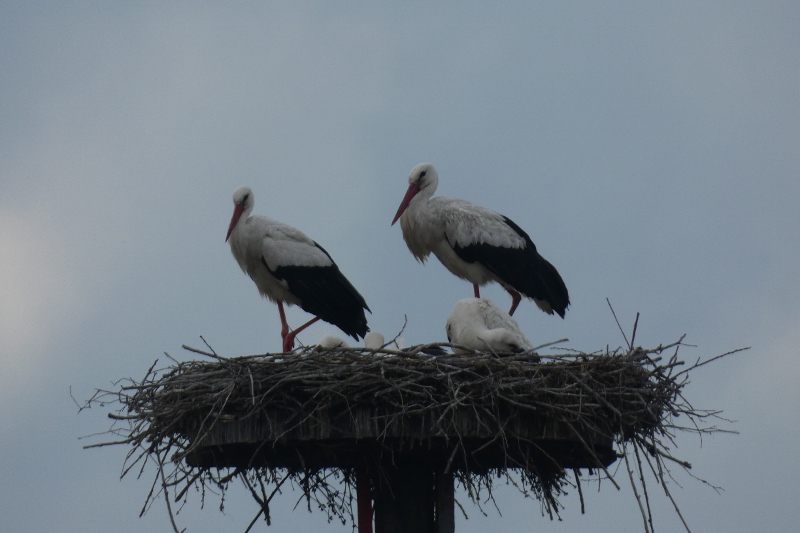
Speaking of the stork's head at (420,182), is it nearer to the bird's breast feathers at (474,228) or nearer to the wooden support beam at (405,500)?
the bird's breast feathers at (474,228)

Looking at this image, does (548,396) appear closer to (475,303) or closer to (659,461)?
(659,461)

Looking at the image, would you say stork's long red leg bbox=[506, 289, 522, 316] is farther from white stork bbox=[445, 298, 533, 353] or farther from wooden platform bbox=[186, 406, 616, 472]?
wooden platform bbox=[186, 406, 616, 472]

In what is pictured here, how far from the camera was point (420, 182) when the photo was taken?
8711 mm

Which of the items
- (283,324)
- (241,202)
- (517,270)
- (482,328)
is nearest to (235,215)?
(241,202)

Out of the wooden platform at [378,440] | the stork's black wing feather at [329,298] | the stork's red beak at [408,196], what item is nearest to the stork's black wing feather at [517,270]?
the stork's red beak at [408,196]

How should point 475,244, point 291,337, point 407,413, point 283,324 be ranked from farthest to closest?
point 283,324
point 291,337
point 475,244
point 407,413

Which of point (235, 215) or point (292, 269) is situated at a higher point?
point (235, 215)

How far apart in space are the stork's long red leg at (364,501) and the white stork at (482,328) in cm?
87

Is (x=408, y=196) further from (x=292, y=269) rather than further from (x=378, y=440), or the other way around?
(x=378, y=440)

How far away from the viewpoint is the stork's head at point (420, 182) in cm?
868

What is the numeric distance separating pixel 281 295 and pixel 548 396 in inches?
141

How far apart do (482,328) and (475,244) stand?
5.93ft

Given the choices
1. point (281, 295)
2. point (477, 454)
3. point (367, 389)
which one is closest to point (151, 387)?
point (367, 389)

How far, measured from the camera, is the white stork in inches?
255
